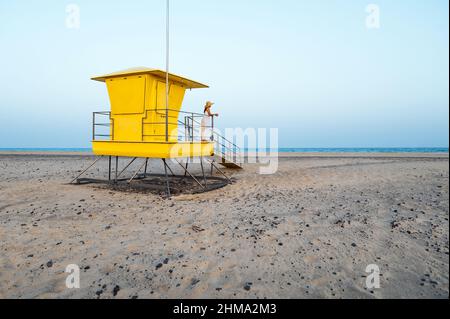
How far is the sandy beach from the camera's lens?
457 cm

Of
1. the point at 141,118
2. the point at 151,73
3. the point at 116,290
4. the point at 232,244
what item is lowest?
the point at 116,290

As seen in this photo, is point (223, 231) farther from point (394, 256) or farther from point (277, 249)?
point (394, 256)

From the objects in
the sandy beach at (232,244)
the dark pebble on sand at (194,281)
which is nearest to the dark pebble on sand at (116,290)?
the sandy beach at (232,244)

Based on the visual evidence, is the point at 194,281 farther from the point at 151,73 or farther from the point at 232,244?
the point at 151,73

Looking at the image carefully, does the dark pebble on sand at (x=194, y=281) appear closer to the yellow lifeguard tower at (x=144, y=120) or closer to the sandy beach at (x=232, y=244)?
the sandy beach at (x=232, y=244)

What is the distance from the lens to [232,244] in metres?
6.17

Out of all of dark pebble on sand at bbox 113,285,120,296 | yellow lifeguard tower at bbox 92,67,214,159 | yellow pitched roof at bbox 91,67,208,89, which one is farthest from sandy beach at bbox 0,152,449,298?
yellow pitched roof at bbox 91,67,208,89

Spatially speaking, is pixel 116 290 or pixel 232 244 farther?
pixel 232 244

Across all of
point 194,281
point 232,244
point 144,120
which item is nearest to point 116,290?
point 194,281

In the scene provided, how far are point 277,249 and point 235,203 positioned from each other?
401 centimetres

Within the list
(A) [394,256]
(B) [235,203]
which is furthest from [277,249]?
(B) [235,203]
